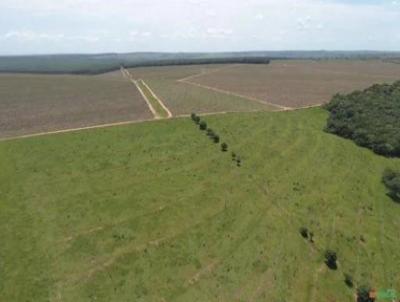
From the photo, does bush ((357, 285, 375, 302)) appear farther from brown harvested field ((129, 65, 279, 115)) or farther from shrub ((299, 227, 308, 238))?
brown harvested field ((129, 65, 279, 115))

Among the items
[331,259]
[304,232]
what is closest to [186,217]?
[304,232]

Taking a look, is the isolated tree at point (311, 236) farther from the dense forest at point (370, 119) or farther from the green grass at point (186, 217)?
the dense forest at point (370, 119)

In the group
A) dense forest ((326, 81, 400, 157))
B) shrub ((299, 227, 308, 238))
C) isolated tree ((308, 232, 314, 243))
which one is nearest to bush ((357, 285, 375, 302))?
isolated tree ((308, 232, 314, 243))

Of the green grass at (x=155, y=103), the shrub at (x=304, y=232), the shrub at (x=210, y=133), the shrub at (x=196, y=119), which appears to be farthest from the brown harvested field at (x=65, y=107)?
the shrub at (x=304, y=232)

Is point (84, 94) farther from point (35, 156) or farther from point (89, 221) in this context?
point (89, 221)

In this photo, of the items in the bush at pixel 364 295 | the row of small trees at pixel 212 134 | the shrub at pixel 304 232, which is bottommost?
the bush at pixel 364 295

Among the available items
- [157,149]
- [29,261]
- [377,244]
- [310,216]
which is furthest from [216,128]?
[29,261]
